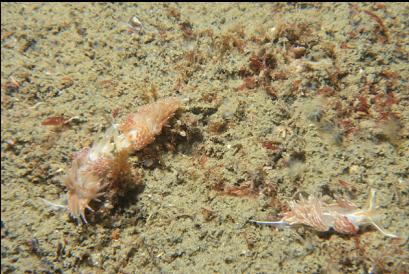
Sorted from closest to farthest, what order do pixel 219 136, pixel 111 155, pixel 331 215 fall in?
pixel 331 215 < pixel 111 155 < pixel 219 136

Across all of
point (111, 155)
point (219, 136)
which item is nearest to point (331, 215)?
point (219, 136)

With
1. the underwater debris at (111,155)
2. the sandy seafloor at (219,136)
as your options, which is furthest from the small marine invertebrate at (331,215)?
the underwater debris at (111,155)

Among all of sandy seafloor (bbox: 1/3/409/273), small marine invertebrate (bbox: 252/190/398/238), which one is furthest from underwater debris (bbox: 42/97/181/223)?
small marine invertebrate (bbox: 252/190/398/238)

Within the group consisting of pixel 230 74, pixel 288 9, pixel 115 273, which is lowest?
pixel 115 273

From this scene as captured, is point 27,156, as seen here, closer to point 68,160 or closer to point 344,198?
point 68,160

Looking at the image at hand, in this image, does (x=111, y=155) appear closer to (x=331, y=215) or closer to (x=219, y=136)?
(x=219, y=136)

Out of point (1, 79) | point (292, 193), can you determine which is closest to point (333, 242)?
point (292, 193)
